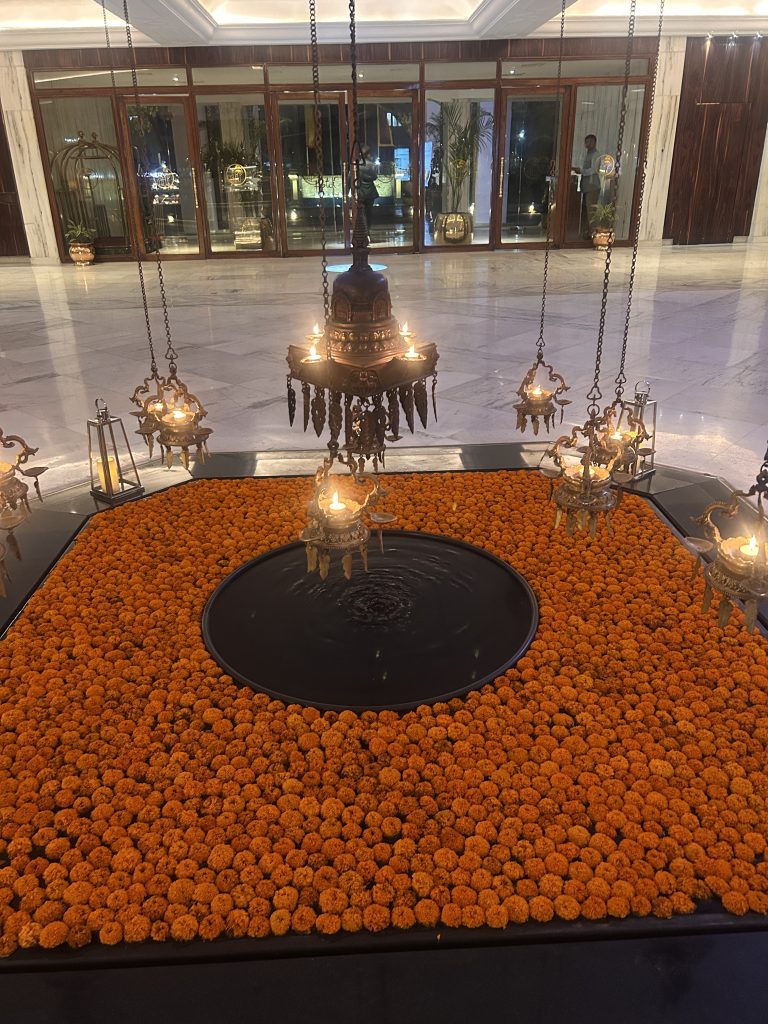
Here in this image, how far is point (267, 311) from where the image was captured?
456 inches

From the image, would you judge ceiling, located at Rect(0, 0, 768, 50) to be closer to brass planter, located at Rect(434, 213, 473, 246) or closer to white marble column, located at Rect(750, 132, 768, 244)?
white marble column, located at Rect(750, 132, 768, 244)

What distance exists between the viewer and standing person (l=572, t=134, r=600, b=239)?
16984 mm

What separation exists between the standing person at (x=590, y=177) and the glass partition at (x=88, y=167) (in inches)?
390

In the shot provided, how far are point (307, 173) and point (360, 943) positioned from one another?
1661 centimetres

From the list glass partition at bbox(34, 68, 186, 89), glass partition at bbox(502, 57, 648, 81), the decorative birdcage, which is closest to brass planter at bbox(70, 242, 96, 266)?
the decorative birdcage

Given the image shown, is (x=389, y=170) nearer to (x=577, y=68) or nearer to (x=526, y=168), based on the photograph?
(x=526, y=168)

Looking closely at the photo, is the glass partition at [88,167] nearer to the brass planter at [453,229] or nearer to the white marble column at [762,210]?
the brass planter at [453,229]

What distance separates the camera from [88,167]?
53.9 feet

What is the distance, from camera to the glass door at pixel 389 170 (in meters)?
16.2

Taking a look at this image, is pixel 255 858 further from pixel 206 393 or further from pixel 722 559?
pixel 206 393

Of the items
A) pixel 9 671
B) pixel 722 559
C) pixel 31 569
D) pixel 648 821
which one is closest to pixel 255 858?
pixel 648 821

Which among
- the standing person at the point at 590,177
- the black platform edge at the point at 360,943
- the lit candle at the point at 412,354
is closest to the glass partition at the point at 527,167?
the standing person at the point at 590,177

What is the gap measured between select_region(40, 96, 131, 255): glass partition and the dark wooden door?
31.6 inches

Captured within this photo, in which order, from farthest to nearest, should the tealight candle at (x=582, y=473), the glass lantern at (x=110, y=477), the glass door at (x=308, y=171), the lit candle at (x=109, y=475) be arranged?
the glass door at (x=308, y=171)
the lit candle at (x=109, y=475)
the glass lantern at (x=110, y=477)
the tealight candle at (x=582, y=473)
